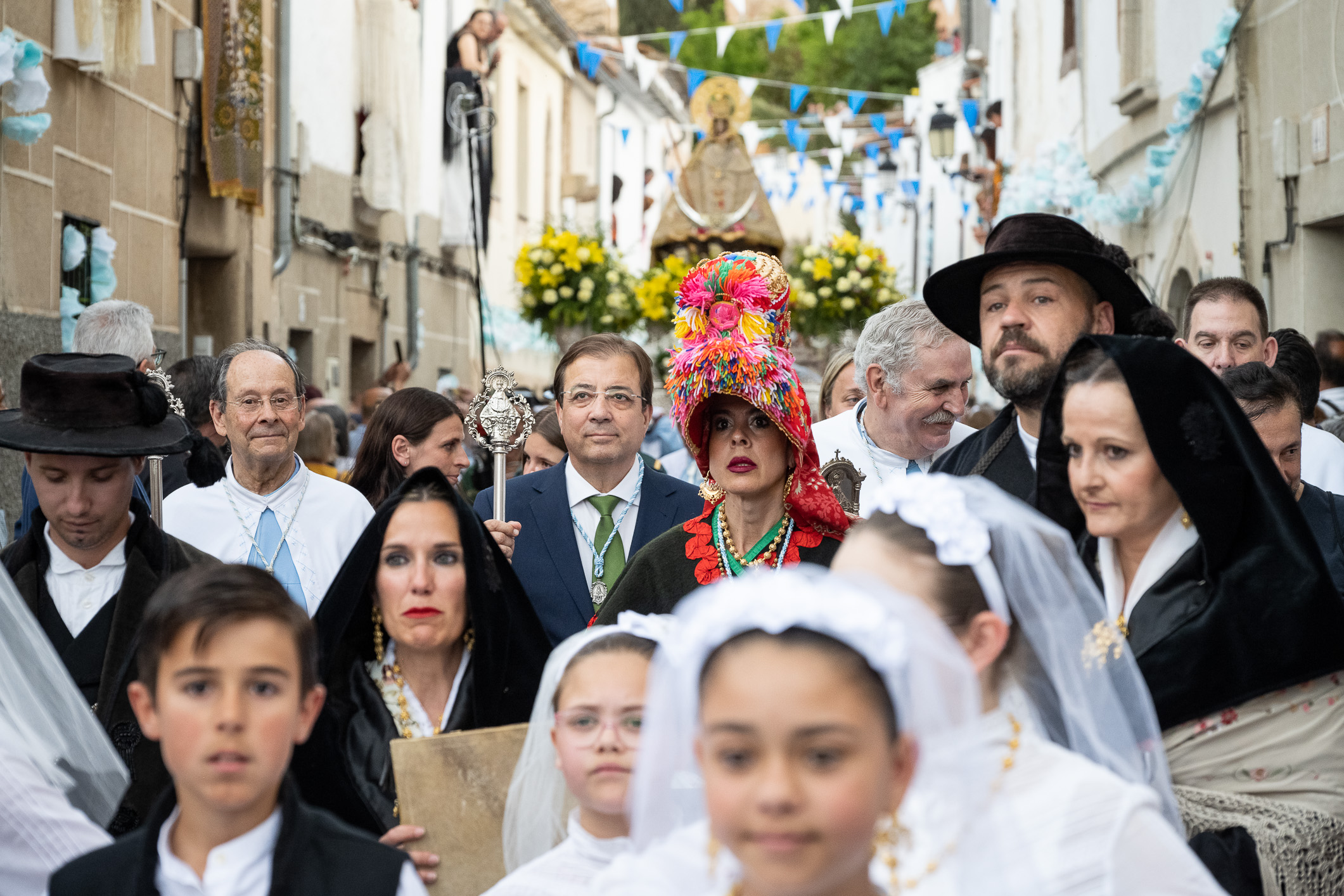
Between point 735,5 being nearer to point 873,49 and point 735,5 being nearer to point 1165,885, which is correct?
point 1165,885

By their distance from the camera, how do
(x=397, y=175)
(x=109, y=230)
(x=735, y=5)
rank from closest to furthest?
1. (x=109, y=230)
2. (x=397, y=175)
3. (x=735, y=5)

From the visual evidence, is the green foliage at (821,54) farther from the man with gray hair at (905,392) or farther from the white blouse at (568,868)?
the white blouse at (568,868)

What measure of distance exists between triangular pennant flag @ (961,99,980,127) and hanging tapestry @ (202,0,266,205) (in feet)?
49.0

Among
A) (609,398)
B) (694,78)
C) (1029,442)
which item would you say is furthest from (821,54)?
(1029,442)

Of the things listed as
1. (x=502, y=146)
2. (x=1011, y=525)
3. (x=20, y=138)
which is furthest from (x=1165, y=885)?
(x=502, y=146)

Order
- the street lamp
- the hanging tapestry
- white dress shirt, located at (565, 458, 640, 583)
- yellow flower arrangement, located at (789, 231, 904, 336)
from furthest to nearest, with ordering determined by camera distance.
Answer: the street lamp < yellow flower arrangement, located at (789, 231, 904, 336) < the hanging tapestry < white dress shirt, located at (565, 458, 640, 583)

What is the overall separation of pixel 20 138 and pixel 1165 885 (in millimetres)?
6703

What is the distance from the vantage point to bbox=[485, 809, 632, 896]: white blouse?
277cm

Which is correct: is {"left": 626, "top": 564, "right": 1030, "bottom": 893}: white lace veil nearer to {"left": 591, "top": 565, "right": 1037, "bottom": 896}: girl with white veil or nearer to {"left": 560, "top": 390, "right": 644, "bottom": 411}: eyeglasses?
{"left": 591, "top": 565, "right": 1037, "bottom": 896}: girl with white veil

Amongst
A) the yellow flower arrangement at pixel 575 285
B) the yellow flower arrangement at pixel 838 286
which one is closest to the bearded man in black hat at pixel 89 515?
the yellow flower arrangement at pixel 575 285

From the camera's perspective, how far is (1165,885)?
2.29m

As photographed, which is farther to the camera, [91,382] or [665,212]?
[665,212]

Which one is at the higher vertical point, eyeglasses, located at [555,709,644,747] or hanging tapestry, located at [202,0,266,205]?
hanging tapestry, located at [202,0,266,205]

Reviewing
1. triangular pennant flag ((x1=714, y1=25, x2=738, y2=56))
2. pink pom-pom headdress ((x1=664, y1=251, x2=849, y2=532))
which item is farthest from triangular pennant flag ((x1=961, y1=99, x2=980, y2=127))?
pink pom-pom headdress ((x1=664, y1=251, x2=849, y2=532))
